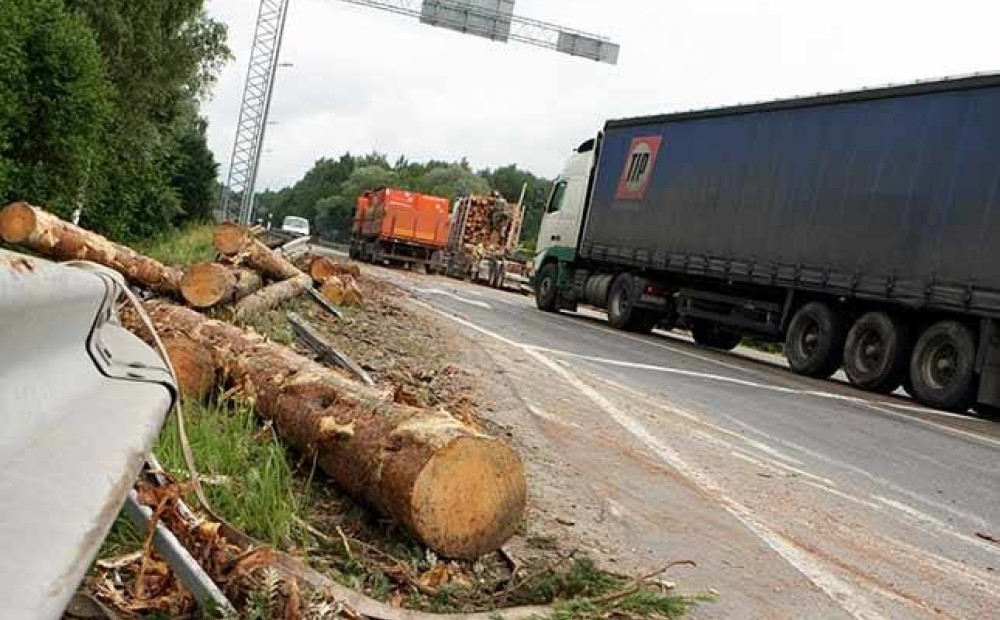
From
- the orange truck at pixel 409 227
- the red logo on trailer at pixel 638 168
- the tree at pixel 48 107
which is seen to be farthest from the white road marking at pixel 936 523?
the orange truck at pixel 409 227

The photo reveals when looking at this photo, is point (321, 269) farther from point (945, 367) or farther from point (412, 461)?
point (412, 461)

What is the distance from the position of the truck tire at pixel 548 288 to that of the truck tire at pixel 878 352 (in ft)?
31.5

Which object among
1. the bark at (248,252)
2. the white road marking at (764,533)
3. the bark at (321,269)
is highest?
the bark at (248,252)

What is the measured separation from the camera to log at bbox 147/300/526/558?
11.5 ft

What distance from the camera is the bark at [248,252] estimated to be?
11.1 meters

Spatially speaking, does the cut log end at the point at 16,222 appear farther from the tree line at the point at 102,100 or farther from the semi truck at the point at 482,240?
the semi truck at the point at 482,240

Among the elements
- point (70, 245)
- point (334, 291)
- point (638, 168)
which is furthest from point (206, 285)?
point (638, 168)

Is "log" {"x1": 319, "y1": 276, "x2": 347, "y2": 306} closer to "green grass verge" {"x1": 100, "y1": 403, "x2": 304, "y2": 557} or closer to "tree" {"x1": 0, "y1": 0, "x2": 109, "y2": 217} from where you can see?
"tree" {"x1": 0, "y1": 0, "x2": 109, "y2": 217}

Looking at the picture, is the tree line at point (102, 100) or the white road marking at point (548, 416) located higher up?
the tree line at point (102, 100)

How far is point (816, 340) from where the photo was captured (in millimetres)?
15664

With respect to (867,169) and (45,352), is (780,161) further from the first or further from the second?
(45,352)

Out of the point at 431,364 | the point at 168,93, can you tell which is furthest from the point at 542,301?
the point at 431,364

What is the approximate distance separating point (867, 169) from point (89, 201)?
13.3m

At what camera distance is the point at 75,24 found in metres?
17.4
